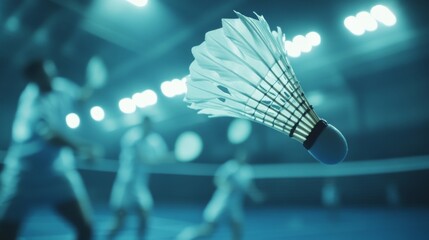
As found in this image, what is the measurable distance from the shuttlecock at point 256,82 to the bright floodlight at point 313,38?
4.38m

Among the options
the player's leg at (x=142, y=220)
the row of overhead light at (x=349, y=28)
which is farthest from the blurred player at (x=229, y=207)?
the row of overhead light at (x=349, y=28)

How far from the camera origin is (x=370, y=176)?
304 inches

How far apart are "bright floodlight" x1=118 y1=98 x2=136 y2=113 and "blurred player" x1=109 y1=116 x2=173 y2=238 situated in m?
5.28

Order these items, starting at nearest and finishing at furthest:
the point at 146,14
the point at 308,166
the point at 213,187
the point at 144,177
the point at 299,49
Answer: the point at 144,177 → the point at 146,14 → the point at 299,49 → the point at 308,166 → the point at 213,187

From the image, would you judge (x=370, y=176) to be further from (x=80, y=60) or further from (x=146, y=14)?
(x=80, y=60)

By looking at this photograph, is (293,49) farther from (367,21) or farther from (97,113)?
(97,113)

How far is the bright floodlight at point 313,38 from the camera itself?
16.2 ft

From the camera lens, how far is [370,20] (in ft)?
15.9

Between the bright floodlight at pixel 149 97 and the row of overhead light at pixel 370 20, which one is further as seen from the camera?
the bright floodlight at pixel 149 97

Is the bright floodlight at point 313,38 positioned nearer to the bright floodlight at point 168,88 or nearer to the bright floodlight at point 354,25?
the bright floodlight at point 354,25

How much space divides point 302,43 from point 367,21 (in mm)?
925

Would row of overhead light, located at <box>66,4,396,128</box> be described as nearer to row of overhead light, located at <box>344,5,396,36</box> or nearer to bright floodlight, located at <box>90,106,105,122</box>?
row of overhead light, located at <box>344,5,396,36</box>

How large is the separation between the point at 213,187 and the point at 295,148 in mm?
2454

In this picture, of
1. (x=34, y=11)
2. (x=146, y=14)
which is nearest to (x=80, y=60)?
(x=34, y=11)
